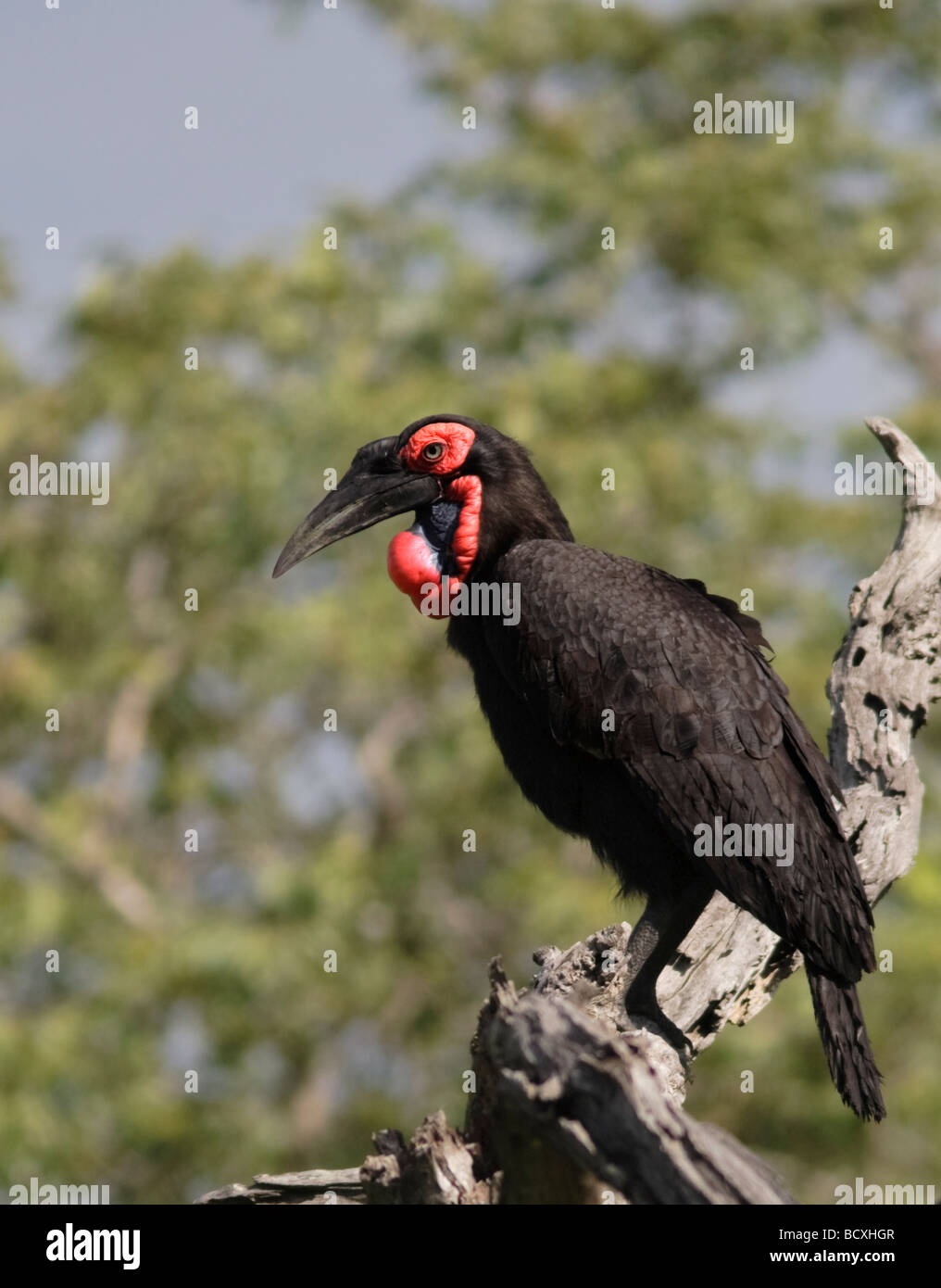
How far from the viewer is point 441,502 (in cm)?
535

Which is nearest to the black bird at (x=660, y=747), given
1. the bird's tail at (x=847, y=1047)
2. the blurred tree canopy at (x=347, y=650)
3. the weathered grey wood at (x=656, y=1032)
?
the bird's tail at (x=847, y=1047)

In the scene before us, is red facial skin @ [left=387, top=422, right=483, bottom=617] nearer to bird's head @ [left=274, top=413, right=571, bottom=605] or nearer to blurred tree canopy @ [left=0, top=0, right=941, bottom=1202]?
bird's head @ [left=274, top=413, right=571, bottom=605]

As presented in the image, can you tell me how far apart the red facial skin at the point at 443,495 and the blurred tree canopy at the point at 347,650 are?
5.19 meters

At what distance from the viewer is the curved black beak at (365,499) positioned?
5348 millimetres

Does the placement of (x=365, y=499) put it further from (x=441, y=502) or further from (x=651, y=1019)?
(x=651, y=1019)

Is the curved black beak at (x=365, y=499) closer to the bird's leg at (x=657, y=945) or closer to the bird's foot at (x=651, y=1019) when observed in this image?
the bird's leg at (x=657, y=945)

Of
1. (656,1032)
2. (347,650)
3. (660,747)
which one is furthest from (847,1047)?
(347,650)

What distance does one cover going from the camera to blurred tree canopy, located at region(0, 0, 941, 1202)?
10.8 meters

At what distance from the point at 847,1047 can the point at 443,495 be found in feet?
7.62

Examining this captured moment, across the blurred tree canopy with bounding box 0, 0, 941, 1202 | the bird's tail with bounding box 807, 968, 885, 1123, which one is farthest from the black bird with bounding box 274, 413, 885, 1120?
the blurred tree canopy with bounding box 0, 0, 941, 1202

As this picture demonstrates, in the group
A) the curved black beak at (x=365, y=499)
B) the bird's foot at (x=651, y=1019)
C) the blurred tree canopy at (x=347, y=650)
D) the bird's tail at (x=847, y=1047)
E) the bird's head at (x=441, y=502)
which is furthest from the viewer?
the blurred tree canopy at (x=347, y=650)

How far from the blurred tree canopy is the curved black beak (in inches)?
206
